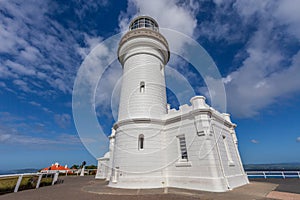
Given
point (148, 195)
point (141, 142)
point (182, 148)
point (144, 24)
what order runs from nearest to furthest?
point (148, 195) → point (182, 148) → point (141, 142) → point (144, 24)

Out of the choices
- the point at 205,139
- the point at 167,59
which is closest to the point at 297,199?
the point at 205,139

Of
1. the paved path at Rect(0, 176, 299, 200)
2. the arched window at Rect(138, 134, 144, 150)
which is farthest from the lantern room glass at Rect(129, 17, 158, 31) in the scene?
the paved path at Rect(0, 176, 299, 200)

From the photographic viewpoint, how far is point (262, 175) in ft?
43.0

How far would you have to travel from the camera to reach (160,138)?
10.5 meters

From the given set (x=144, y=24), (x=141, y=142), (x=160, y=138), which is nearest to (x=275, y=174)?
(x=160, y=138)

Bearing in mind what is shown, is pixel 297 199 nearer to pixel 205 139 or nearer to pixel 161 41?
pixel 205 139

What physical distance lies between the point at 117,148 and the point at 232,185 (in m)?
7.71

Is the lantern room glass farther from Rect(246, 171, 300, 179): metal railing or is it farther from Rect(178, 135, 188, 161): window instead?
Rect(246, 171, 300, 179): metal railing

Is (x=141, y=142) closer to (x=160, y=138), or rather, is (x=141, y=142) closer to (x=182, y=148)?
(x=160, y=138)

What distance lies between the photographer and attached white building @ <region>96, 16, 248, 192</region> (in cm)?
855

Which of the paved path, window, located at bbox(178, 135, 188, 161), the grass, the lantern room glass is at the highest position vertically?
the lantern room glass

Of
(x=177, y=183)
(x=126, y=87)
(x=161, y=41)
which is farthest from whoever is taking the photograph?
(x=161, y=41)

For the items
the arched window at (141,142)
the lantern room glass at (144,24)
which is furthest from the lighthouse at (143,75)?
the lantern room glass at (144,24)

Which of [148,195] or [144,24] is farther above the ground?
[144,24]
